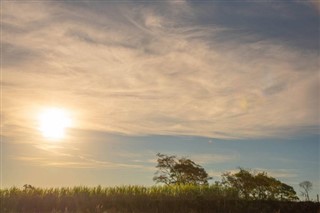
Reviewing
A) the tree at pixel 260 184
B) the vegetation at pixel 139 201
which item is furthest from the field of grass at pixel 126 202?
the tree at pixel 260 184

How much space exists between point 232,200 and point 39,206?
1430cm

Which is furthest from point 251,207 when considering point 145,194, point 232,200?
point 145,194

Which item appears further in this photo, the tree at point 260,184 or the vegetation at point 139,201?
the tree at point 260,184

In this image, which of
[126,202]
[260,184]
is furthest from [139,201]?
[260,184]

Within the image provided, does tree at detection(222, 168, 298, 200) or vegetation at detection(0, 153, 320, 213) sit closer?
vegetation at detection(0, 153, 320, 213)

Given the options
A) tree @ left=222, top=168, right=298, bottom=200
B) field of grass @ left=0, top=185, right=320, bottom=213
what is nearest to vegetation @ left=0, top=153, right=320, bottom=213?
field of grass @ left=0, top=185, right=320, bottom=213

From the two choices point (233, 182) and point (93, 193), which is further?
→ point (233, 182)

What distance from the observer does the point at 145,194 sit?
115 ft

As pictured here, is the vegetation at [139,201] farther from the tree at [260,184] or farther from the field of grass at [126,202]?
the tree at [260,184]

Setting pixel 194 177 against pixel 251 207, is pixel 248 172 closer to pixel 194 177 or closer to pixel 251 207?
pixel 194 177

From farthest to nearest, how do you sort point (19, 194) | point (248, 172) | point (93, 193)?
point (248, 172)
point (93, 193)
point (19, 194)

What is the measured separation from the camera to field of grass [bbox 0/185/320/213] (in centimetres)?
3050

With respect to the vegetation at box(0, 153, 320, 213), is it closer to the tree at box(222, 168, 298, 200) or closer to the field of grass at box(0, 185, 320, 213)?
the field of grass at box(0, 185, 320, 213)

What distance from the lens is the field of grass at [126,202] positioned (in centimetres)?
3050
